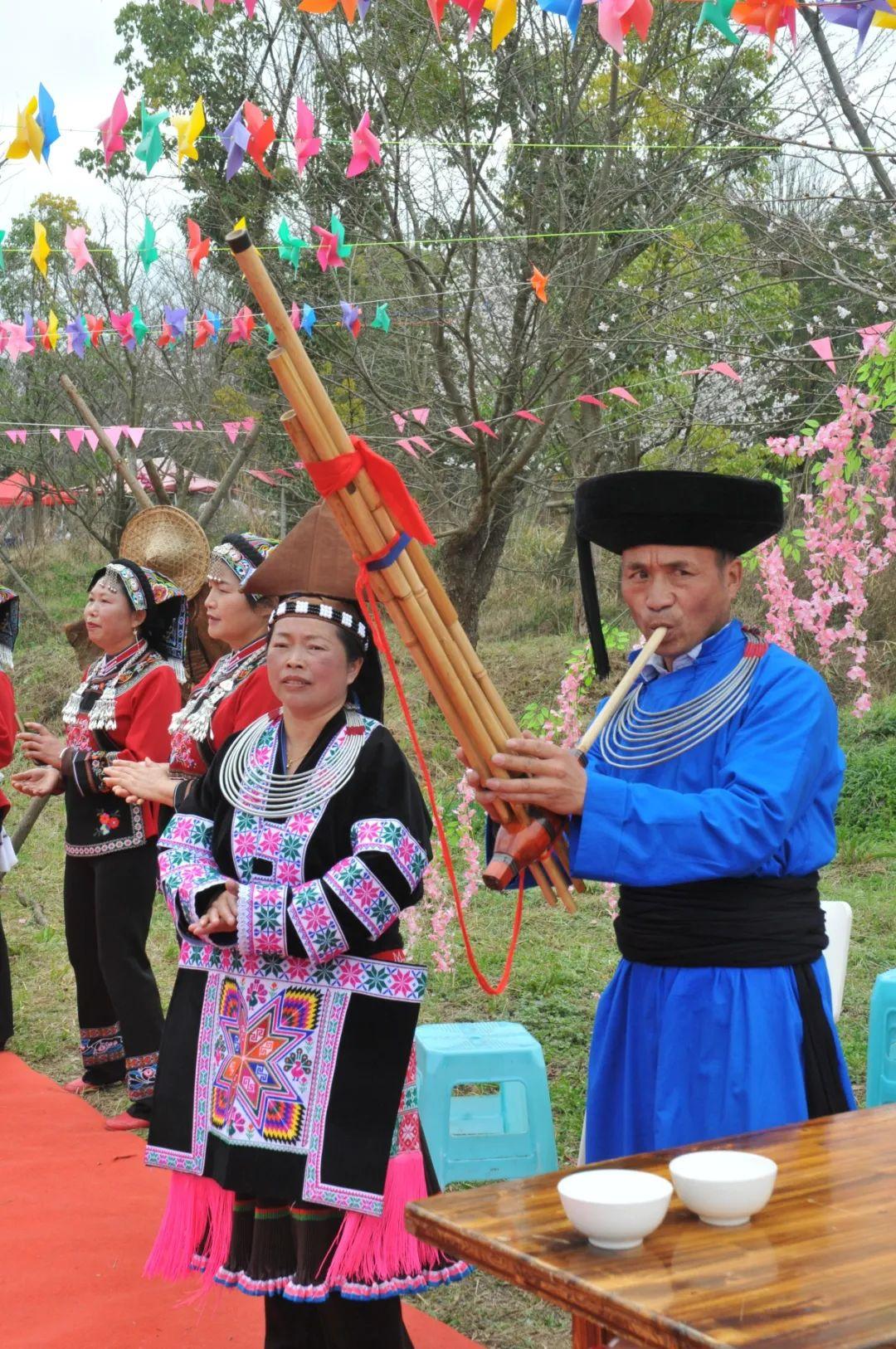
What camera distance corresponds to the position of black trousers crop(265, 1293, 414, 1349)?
7.92ft

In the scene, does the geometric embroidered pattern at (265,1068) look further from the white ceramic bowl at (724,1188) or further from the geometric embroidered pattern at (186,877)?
the white ceramic bowl at (724,1188)

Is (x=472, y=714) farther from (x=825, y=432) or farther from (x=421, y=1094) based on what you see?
(x=825, y=432)

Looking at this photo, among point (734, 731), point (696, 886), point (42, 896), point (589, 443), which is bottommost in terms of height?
point (42, 896)

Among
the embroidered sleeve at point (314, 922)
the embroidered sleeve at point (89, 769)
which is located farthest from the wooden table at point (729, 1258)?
the embroidered sleeve at point (89, 769)

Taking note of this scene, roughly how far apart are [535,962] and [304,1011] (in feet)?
11.5

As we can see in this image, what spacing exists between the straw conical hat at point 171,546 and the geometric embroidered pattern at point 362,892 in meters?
2.53

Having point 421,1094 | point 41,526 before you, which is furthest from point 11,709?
point 41,526

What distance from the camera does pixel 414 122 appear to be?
25.5 ft

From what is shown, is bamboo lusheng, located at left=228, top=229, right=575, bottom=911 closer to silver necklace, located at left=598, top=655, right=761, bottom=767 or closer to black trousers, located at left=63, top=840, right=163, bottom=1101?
silver necklace, located at left=598, top=655, right=761, bottom=767

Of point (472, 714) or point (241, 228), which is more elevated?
point (241, 228)

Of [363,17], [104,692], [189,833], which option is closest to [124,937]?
[104,692]

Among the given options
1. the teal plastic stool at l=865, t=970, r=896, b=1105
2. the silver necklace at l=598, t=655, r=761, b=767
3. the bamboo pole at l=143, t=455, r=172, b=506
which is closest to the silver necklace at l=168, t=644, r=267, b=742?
the silver necklace at l=598, t=655, r=761, b=767

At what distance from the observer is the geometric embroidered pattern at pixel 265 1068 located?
245 centimetres

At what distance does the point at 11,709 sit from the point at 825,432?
121 inches
